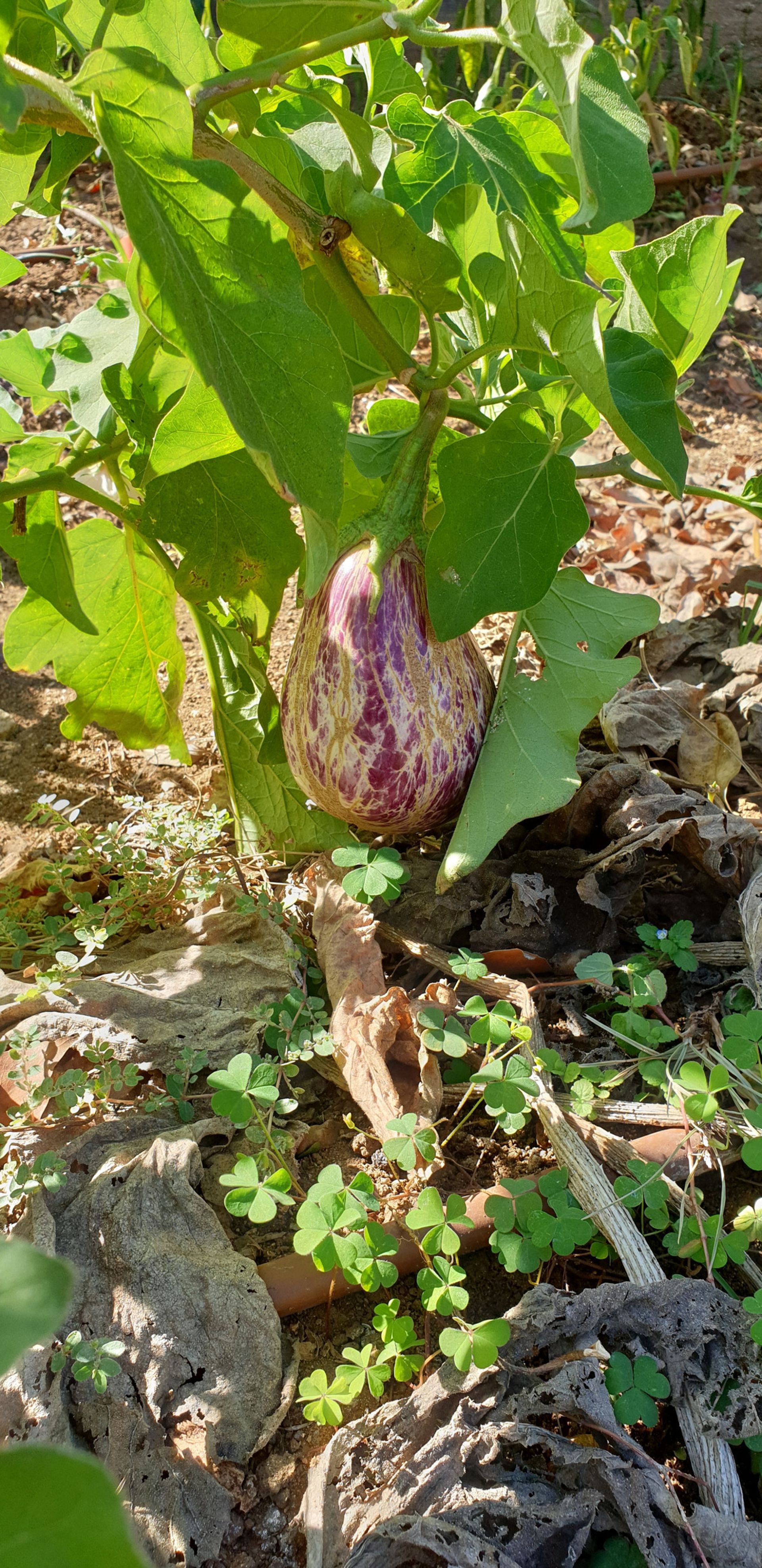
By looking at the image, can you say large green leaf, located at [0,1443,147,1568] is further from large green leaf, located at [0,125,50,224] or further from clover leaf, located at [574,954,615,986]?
large green leaf, located at [0,125,50,224]

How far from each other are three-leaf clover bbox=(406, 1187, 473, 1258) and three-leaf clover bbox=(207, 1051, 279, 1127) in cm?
17

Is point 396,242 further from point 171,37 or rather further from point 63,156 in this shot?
point 63,156

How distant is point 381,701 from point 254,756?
1.21 ft

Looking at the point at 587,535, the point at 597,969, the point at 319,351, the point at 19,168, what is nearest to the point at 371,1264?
the point at 597,969

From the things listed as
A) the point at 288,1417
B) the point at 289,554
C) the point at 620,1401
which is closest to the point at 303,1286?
the point at 288,1417

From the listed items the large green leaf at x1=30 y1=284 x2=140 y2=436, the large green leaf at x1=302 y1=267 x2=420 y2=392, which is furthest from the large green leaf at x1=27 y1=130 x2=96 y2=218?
the large green leaf at x1=302 y1=267 x2=420 y2=392

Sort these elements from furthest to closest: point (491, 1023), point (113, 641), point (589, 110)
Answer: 1. point (113, 641)
2. point (491, 1023)
3. point (589, 110)

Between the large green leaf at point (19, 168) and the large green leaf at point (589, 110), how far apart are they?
469 millimetres

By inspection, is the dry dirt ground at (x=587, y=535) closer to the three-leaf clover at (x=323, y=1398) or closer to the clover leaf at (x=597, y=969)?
the clover leaf at (x=597, y=969)

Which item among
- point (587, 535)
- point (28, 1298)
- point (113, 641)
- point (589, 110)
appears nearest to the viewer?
point (28, 1298)

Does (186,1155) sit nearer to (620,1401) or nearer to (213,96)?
(620,1401)

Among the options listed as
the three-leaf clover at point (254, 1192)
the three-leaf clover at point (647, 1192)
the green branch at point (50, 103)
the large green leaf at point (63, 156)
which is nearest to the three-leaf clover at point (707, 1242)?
the three-leaf clover at point (647, 1192)

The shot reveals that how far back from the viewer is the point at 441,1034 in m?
1.06

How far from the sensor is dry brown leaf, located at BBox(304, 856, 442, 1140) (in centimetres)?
107
